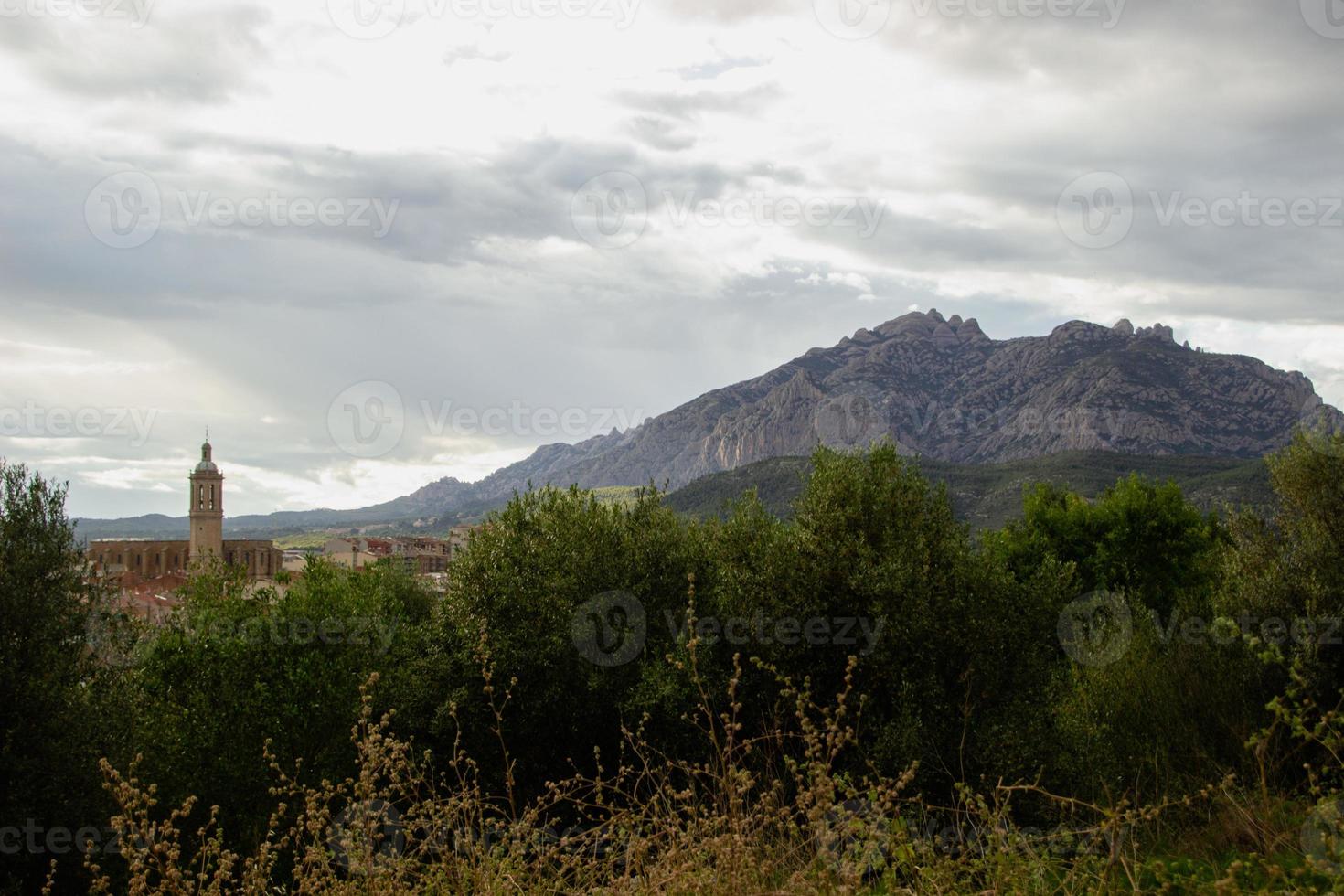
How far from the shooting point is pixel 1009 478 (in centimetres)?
13962

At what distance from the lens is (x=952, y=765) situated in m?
16.6

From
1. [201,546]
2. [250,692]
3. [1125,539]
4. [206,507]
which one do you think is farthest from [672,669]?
[206,507]

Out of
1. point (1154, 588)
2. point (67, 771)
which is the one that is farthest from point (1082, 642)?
point (67, 771)

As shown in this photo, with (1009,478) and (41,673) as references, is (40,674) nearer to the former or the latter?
(41,673)

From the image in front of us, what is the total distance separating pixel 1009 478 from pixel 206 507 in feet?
369

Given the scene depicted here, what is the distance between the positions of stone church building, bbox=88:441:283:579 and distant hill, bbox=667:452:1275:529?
192 ft

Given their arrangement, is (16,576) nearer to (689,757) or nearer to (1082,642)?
(689,757)

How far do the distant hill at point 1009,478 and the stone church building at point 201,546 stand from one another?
58432mm

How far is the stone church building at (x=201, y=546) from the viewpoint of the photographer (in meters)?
112

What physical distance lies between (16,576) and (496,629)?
928 centimetres

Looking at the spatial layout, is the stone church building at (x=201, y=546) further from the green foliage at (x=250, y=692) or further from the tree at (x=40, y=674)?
the tree at (x=40, y=674)

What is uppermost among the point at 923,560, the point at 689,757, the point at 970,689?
the point at 923,560

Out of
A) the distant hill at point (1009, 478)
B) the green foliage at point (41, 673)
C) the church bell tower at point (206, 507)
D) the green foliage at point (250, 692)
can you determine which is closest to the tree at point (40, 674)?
the green foliage at point (41, 673)

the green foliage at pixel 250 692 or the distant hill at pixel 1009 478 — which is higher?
the distant hill at pixel 1009 478
